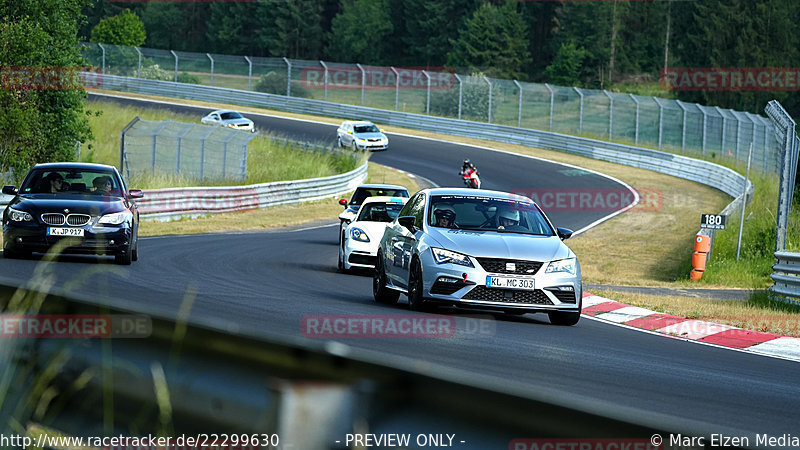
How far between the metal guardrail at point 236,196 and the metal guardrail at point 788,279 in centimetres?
1450

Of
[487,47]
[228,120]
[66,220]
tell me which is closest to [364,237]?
[66,220]

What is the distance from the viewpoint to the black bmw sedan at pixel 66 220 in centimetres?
1631

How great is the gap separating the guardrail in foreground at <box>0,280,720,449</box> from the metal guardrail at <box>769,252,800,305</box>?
546 inches

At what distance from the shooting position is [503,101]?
58.7 meters

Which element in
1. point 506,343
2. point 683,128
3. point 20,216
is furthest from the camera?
point 683,128

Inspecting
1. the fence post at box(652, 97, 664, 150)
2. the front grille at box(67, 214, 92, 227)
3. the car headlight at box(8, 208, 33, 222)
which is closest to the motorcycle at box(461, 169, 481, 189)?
the fence post at box(652, 97, 664, 150)

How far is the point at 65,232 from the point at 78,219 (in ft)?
1.03

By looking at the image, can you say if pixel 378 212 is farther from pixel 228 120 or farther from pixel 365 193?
pixel 228 120

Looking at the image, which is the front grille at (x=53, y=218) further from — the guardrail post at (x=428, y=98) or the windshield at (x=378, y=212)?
the guardrail post at (x=428, y=98)

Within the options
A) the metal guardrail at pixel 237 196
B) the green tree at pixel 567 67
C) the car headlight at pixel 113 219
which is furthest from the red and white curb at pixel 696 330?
the green tree at pixel 567 67

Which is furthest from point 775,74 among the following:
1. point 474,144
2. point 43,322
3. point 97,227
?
point 43,322

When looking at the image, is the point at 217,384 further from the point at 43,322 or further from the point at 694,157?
the point at 694,157

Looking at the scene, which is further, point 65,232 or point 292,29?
point 292,29

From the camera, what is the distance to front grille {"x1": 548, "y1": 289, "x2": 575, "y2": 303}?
1245 cm
